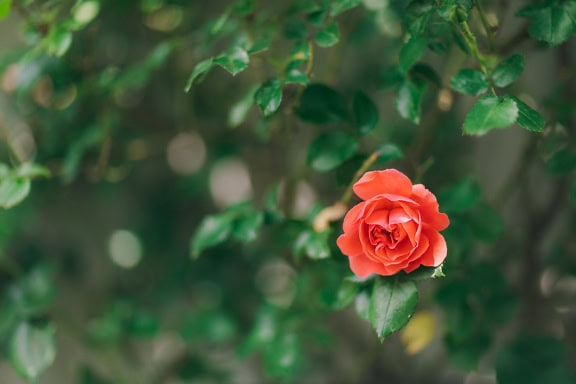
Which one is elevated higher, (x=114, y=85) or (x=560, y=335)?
(x=114, y=85)

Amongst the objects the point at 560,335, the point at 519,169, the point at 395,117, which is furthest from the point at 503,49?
the point at 560,335

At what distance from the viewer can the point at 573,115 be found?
974 millimetres

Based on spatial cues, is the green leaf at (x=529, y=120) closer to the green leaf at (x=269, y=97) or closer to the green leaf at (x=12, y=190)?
the green leaf at (x=269, y=97)

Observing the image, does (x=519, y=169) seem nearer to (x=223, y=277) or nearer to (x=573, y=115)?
(x=573, y=115)

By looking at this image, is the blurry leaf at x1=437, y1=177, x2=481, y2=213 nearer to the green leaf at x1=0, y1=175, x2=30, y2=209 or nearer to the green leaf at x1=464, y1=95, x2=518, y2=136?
the green leaf at x1=464, y1=95, x2=518, y2=136

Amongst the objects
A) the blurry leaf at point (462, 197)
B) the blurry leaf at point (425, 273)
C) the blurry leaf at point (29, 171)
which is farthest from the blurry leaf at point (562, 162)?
the blurry leaf at point (29, 171)

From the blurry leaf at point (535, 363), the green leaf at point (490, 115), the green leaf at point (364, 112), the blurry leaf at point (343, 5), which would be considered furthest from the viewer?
the blurry leaf at point (535, 363)

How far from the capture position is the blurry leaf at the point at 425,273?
2.18 feet

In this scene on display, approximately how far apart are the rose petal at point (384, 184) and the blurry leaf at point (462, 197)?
270mm

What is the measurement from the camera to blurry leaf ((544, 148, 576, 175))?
2.92ft

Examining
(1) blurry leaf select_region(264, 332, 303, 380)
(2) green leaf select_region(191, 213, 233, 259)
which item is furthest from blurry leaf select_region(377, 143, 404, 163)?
(1) blurry leaf select_region(264, 332, 303, 380)

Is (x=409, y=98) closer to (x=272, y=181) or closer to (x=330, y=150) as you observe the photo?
(x=330, y=150)

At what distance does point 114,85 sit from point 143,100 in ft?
1.39

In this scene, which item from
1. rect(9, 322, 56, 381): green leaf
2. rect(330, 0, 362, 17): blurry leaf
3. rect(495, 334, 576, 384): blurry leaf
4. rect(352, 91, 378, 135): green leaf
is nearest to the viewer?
rect(330, 0, 362, 17): blurry leaf
